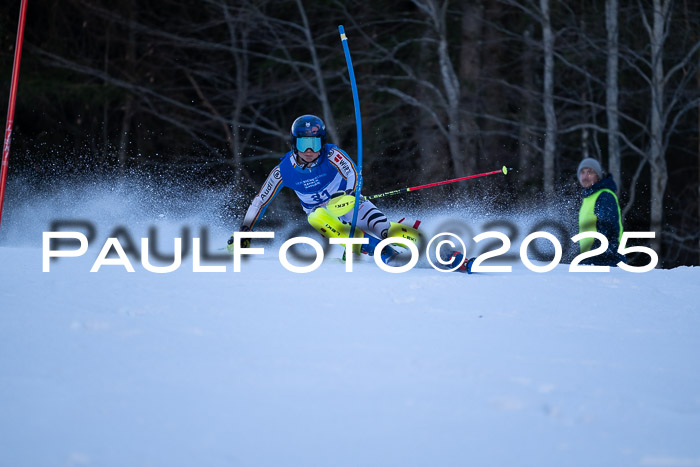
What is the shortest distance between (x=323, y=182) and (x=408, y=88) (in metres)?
10.2

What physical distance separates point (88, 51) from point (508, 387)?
74.0 ft

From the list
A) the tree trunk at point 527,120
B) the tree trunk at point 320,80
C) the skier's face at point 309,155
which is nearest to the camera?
the skier's face at point 309,155

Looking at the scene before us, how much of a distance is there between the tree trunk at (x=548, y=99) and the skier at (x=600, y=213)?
6.45 meters

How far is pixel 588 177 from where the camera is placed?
26.5ft

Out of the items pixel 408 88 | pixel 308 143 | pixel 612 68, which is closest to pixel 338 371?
pixel 308 143

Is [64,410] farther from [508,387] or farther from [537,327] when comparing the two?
[537,327]

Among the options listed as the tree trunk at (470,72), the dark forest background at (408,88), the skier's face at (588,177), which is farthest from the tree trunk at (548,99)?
the skier's face at (588,177)

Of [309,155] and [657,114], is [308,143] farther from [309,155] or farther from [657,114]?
[657,114]

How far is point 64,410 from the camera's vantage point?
3.08m

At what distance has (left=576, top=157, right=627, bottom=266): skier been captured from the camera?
791 centimetres

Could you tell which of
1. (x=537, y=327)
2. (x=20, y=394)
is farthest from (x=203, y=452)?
(x=537, y=327)

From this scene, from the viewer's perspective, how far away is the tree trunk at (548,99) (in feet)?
47.2

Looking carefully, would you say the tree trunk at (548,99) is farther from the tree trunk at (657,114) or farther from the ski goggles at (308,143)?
the ski goggles at (308,143)

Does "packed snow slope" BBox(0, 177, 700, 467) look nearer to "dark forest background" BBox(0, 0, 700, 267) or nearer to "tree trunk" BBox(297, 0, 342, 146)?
"dark forest background" BBox(0, 0, 700, 267)
